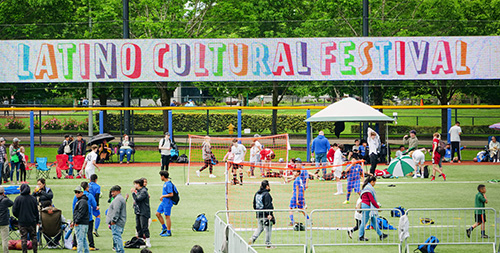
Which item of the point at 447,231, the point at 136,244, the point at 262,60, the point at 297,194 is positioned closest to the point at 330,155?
the point at 297,194

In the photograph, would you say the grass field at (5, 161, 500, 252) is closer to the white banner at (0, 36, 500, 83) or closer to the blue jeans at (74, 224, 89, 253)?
the blue jeans at (74, 224, 89, 253)

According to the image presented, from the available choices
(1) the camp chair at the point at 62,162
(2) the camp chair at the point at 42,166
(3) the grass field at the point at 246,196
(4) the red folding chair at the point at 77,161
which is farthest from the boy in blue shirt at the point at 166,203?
(2) the camp chair at the point at 42,166

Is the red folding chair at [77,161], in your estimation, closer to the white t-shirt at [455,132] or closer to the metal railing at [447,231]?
the metal railing at [447,231]

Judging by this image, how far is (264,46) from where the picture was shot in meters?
32.4

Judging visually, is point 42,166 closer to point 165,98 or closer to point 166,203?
point 166,203

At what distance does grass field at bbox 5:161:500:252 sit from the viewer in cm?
1543

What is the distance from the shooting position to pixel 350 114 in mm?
24047

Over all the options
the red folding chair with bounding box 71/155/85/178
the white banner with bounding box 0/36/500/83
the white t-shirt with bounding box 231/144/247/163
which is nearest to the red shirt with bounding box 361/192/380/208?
the white t-shirt with bounding box 231/144/247/163

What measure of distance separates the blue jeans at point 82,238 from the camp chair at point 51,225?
1.00 metres

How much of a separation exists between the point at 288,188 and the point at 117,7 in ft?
67.3

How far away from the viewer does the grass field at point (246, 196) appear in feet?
50.6

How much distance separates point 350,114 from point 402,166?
120 inches

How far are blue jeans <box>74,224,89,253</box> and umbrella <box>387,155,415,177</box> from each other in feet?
47.4

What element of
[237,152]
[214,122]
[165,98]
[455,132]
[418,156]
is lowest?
[418,156]
